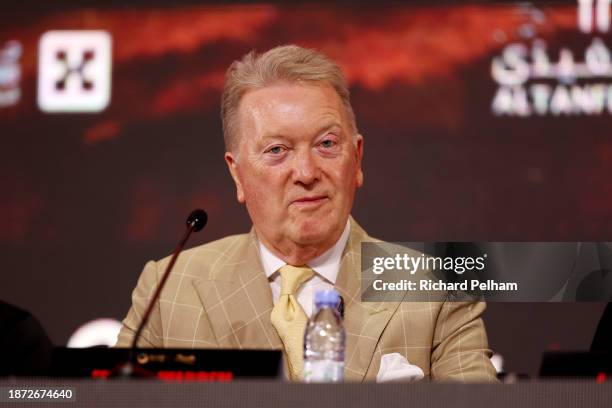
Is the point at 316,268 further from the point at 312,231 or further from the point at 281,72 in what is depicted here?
the point at 281,72

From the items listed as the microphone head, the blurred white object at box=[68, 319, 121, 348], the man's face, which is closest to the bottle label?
the microphone head

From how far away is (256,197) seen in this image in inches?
125

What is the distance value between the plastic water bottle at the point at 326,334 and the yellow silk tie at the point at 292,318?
232mm

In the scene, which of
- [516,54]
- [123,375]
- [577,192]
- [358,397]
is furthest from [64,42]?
[358,397]

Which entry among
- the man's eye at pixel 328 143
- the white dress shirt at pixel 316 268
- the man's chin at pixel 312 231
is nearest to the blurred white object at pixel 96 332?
the white dress shirt at pixel 316 268

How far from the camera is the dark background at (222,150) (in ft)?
13.3

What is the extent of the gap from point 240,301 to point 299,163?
0.46 meters

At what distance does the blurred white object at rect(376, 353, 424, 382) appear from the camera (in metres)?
2.46

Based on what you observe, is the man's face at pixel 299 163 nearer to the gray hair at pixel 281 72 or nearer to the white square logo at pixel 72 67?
the gray hair at pixel 281 72

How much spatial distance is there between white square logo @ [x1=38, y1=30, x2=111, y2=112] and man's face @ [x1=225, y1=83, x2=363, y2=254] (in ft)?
4.06

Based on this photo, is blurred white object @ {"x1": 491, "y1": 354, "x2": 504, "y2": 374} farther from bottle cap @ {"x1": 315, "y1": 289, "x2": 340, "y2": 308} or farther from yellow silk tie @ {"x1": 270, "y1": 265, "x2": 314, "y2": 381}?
bottle cap @ {"x1": 315, "y1": 289, "x2": 340, "y2": 308}

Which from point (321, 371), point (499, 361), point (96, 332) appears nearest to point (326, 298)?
point (321, 371)

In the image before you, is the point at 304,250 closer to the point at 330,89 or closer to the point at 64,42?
the point at 330,89

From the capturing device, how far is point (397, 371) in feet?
8.25
